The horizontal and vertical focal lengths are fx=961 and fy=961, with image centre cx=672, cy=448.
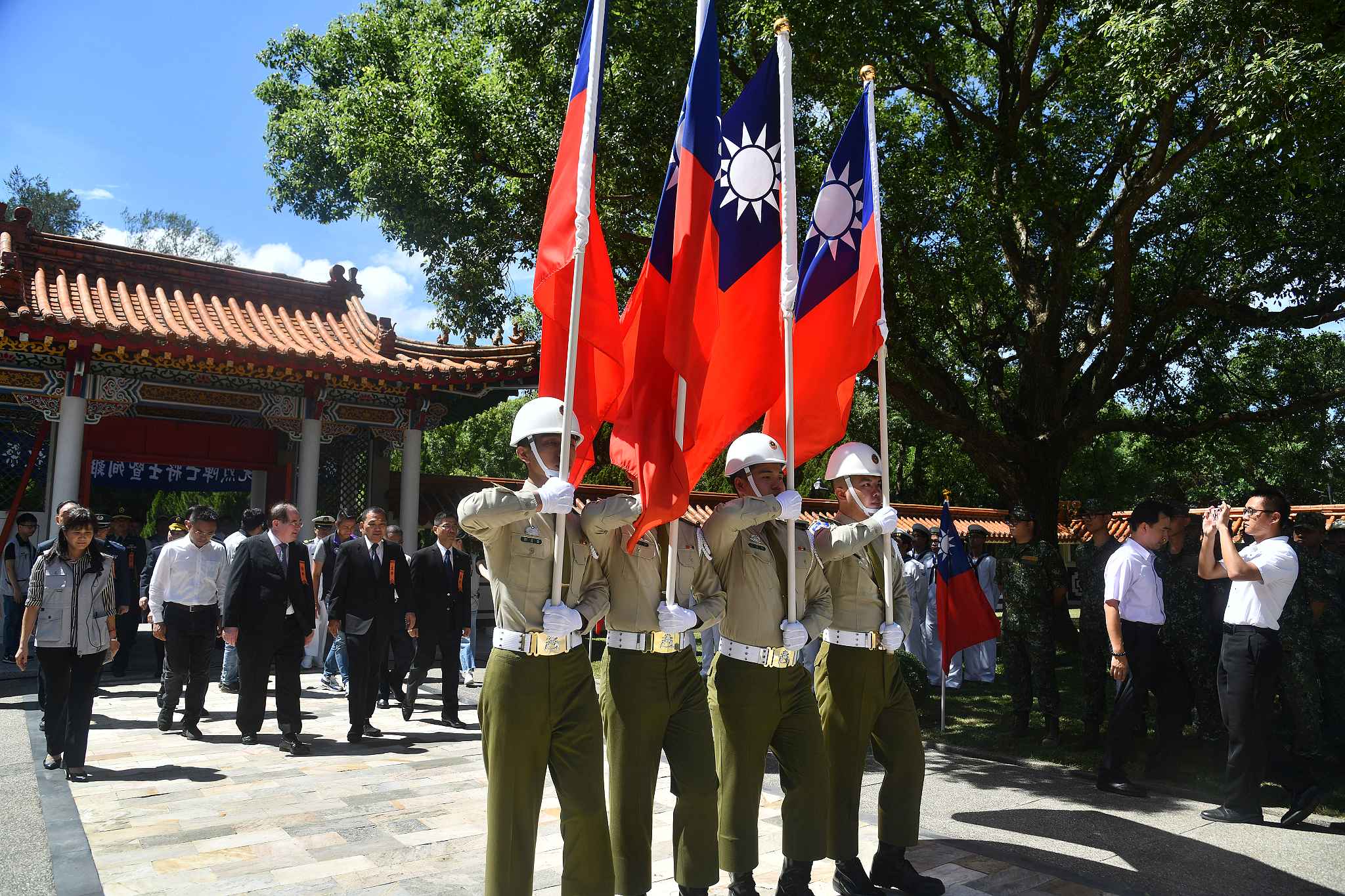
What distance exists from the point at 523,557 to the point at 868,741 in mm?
2007

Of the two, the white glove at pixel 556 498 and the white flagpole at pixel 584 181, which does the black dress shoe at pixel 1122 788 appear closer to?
the white flagpole at pixel 584 181

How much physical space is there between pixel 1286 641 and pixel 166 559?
28.0ft

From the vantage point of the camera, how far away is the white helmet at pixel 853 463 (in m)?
5.08

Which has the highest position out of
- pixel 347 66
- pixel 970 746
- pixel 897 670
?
pixel 347 66

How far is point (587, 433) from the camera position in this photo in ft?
15.4

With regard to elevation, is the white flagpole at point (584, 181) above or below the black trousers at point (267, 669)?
above

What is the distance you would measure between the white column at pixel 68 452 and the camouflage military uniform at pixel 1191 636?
11399 millimetres

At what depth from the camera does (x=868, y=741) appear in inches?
185

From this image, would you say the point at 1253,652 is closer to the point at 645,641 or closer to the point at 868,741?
the point at 868,741

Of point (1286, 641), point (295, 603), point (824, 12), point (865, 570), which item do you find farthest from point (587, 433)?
point (824, 12)

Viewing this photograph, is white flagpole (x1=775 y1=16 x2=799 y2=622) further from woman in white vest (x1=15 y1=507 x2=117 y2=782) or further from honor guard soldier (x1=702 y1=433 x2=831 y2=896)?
woman in white vest (x1=15 y1=507 x2=117 y2=782)

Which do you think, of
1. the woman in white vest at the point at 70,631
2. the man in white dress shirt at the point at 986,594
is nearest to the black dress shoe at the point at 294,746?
the woman in white vest at the point at 70,631

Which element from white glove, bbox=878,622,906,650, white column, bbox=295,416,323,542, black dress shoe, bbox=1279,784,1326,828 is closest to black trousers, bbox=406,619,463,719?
white column, bbox=295,416,323,542

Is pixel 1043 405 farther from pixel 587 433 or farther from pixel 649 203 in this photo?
pixel 587 433
